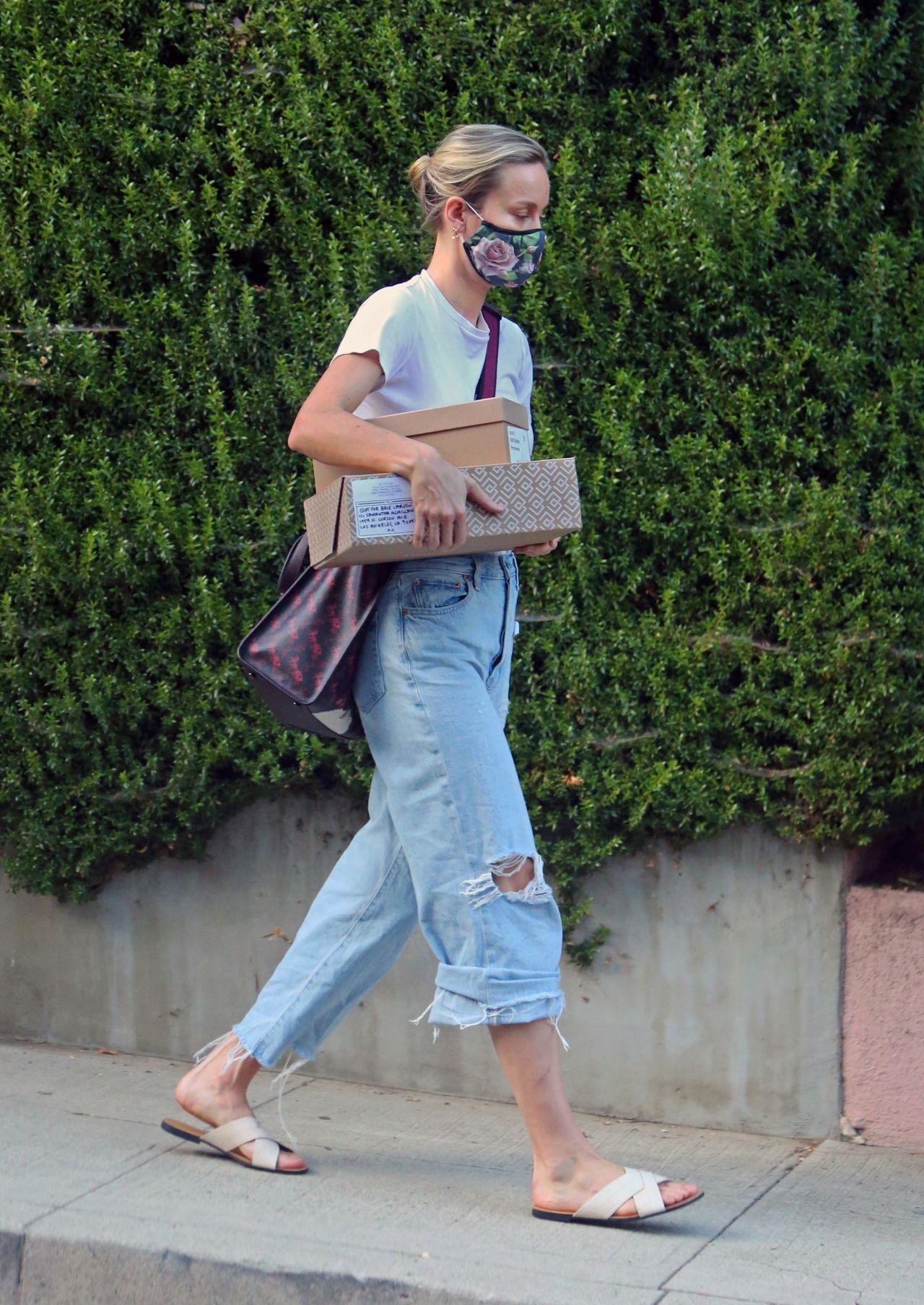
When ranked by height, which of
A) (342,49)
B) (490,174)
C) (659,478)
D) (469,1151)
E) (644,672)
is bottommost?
(469,1151)

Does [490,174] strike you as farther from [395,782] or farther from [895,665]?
[895,665]

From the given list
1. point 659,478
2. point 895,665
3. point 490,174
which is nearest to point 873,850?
point 895,665

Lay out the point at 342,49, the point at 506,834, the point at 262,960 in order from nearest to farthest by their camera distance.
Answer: the point at 506,834 < the point at 342,49 < the point at 262,960

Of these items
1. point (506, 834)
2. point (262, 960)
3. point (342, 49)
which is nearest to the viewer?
point (506, 834)

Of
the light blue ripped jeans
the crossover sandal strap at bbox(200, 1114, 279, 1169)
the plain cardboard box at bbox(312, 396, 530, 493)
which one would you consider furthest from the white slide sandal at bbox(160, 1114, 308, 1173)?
the plain cardboard box at bbox(312, 396, 530, 493)

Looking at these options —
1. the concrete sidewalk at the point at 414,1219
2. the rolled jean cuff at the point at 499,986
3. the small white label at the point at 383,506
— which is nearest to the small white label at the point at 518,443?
the small white label at the point at 383,506

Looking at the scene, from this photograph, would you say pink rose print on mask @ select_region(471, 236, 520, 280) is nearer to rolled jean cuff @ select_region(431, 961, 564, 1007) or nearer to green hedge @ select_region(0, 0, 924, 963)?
green hedge @ select_region(0, 0, 924, 963)

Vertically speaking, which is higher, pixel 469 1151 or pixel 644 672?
pixel 644 672

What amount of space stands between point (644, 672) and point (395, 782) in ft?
2.89

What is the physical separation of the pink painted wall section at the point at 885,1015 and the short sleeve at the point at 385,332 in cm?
173

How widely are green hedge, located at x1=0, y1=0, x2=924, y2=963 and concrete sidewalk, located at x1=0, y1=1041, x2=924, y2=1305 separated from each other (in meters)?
0.63

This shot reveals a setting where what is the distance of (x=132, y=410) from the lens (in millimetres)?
3781

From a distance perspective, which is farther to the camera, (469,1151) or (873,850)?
(873,850)

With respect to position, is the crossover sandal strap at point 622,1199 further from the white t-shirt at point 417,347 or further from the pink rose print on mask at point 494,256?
the pink rose print on mask at point 494,256
